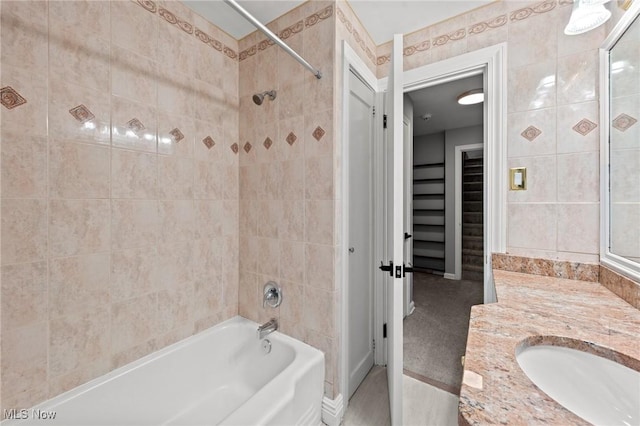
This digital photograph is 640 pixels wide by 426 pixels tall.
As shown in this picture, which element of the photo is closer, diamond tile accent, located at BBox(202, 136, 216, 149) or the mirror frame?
the mirror frame

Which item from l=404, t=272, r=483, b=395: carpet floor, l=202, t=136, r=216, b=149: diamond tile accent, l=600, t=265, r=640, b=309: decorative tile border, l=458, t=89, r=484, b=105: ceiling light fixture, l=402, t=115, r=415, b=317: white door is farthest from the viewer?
l=402, t=115, r=415, b=317: white door

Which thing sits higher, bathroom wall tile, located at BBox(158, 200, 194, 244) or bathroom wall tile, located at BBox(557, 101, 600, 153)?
bathroom wall tile, located at BBox(557, 101, 600, 153)

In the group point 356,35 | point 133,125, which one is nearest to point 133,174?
point 133,125

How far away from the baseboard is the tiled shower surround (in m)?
0.05

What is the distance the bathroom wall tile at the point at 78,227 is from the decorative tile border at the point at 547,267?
2.05 meters

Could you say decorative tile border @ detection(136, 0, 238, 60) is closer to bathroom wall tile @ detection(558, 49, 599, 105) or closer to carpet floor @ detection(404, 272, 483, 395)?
bathroom wall tile @ detection(558, 49, 599, 105)

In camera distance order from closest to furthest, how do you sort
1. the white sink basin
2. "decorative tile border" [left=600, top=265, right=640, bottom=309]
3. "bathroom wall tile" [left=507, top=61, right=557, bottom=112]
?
1. the white sink basin
2. "decorative tile border" [left=600, top=265, right=640, bottom=309]
3. "bathroom wall tile" [left=507, top=61, right=557, bottom=112]

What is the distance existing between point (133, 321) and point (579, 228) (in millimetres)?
2334

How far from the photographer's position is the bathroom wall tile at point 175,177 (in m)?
1.42

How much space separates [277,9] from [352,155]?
987 mm

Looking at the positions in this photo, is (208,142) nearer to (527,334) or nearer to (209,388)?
(209,388)

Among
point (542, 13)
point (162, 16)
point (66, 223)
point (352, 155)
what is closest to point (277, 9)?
point (162, 16)

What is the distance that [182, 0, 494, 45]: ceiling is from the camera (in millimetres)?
1497

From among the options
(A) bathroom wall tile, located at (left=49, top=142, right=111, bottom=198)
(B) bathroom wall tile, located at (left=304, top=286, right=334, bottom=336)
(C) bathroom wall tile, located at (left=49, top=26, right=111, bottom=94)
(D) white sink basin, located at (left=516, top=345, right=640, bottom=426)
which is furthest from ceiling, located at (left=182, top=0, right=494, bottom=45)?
(D) white sink basin, located at (left=516, top=345, right=640, bottom=426)
